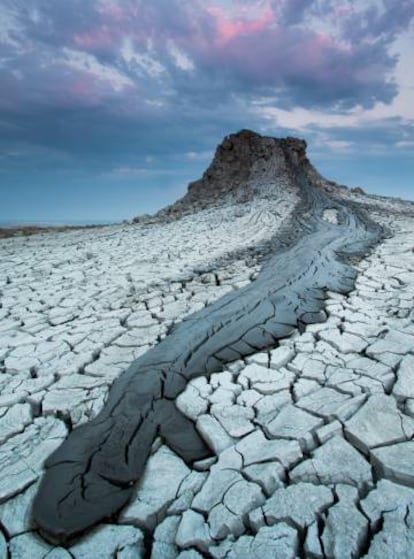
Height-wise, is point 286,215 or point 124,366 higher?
point 286,215

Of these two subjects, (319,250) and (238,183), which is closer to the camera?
(319,250)

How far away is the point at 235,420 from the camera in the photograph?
2.15m

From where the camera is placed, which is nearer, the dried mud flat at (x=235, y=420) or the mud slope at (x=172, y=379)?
the dried mud flat at (x=235, y=420)

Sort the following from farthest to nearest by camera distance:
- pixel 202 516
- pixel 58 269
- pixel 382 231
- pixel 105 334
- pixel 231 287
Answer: pixel 382 231 → pixel 58 269 → pixel 231 287 → pixel 105 334 → pixel 202 516

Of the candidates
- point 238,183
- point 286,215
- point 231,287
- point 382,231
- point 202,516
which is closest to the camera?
point 202,516

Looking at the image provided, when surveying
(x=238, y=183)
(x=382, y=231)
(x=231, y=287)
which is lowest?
(x=231, y=287)

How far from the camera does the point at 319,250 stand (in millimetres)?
6797

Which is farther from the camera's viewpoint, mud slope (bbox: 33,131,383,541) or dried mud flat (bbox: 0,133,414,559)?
mud slope (bbox: 33,131,383,541)

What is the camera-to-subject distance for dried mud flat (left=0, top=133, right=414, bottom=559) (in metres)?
1.47

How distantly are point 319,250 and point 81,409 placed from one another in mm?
5532

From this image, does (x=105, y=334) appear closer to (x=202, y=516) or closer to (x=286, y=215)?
A: (x=202, y=516)

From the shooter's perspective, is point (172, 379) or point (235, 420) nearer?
point (235, 420)

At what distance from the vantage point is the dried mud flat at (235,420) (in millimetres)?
1469

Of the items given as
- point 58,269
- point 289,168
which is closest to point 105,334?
point 58,269
